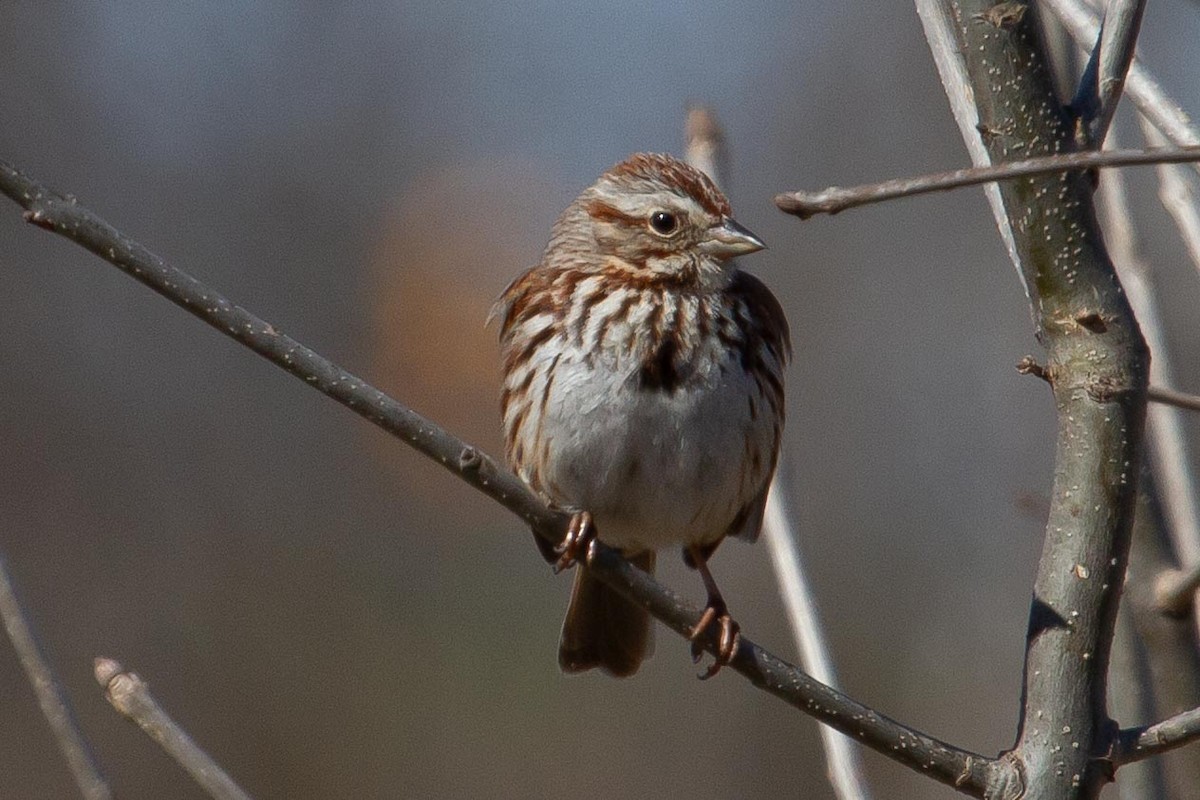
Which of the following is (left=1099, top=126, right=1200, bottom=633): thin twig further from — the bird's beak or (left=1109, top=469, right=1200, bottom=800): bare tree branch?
the bird's beak

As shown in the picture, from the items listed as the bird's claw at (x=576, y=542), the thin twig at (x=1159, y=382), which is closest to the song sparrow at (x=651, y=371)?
the bird's claw at (x=576, y=542)

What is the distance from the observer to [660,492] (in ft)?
12.8

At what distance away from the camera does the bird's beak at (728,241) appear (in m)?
4.04

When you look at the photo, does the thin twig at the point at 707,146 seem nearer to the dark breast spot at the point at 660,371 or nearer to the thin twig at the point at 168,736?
the dark breast spot at the point at 660,371

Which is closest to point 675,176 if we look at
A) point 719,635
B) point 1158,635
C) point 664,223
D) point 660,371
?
point 664,223

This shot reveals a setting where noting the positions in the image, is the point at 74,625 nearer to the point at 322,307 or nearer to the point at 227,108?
the point at 322,307

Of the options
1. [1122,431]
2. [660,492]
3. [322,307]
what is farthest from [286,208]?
[1122,431]

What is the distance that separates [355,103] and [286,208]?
985mm

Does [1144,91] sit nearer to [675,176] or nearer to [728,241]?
[728,241]

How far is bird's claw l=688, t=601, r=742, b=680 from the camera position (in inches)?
112

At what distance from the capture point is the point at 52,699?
214 cm

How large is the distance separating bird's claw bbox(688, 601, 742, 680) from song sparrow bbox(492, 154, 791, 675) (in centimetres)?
3

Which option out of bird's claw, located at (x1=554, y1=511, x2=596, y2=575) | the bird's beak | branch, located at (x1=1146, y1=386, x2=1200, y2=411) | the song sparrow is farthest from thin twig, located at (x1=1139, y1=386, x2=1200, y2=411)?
the bird's beak

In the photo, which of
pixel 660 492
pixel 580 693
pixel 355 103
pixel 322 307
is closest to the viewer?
pixel 660 492
